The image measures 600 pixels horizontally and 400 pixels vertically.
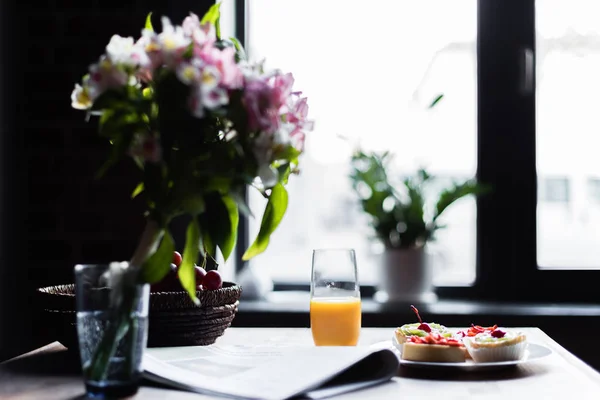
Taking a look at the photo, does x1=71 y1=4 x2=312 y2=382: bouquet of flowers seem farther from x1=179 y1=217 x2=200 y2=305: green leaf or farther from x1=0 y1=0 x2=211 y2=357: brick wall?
x1=0 y1=0 x2=211 y2=357: brick wall

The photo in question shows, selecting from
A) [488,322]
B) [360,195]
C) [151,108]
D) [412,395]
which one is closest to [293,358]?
[412,395]

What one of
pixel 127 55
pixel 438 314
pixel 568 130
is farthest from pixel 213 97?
pixel 568 130

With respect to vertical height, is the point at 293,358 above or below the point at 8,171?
below

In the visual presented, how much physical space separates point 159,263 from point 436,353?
0.44m

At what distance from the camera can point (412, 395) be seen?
3.09ft

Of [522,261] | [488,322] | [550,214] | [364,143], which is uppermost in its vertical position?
[364,143]

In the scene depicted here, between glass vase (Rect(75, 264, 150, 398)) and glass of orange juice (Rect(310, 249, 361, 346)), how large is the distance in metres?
0.42

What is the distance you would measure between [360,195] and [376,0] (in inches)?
26.6

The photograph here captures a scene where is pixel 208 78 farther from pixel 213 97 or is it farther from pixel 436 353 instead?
pixel 436 353

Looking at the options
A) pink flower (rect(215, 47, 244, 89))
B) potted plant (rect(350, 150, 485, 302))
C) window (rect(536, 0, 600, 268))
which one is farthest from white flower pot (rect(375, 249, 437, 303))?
pink flower (rect(215, 47, 244, 89))

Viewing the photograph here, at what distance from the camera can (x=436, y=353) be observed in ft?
3.58

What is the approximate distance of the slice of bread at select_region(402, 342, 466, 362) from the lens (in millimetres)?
1090

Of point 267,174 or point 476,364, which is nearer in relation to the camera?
Result: point 267,174

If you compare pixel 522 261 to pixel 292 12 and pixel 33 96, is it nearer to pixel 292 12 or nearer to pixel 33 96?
pixel 292 12
